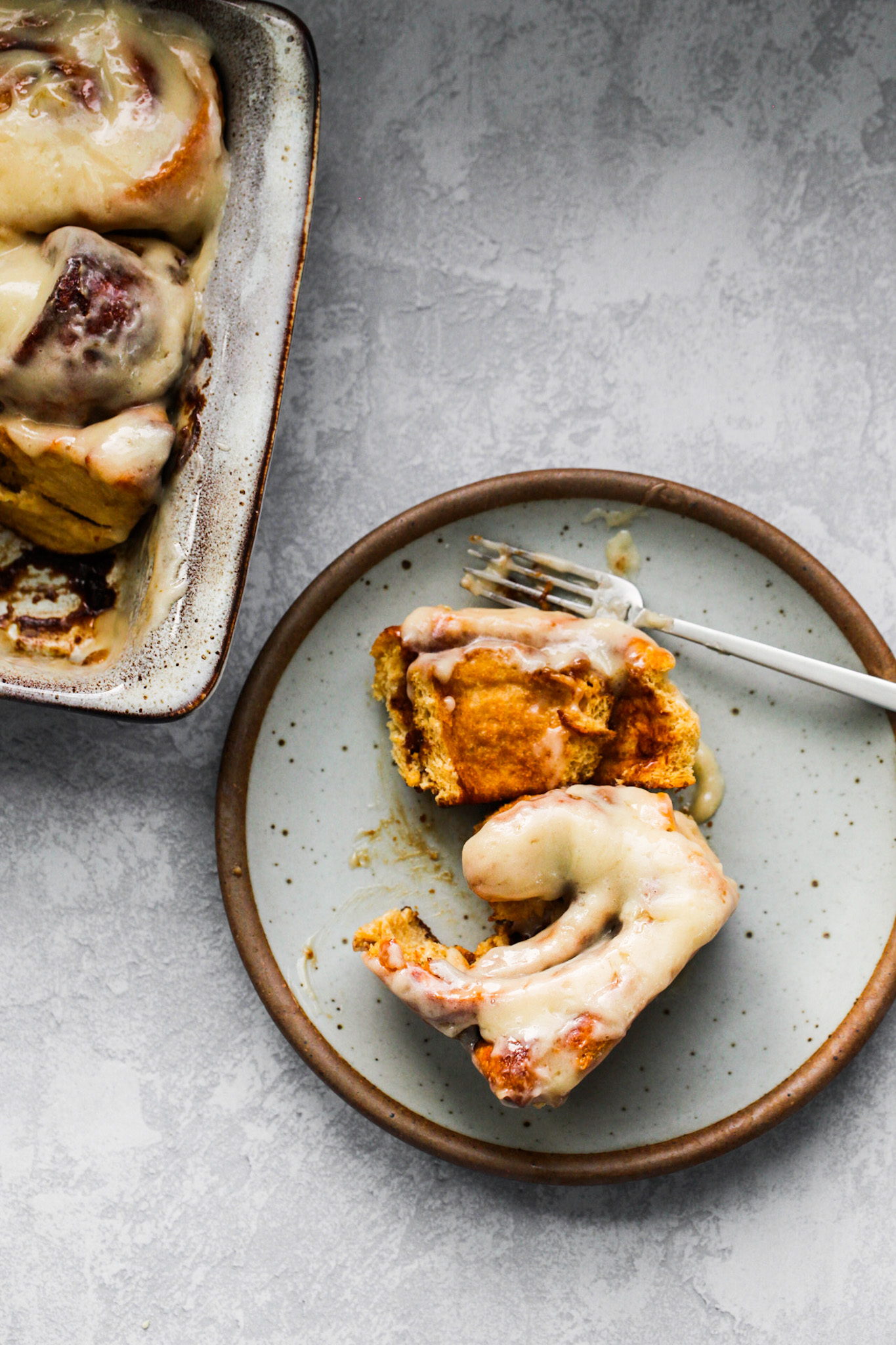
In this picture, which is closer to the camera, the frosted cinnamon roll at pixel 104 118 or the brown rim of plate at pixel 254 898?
the frosted cinnamon roll at pixel 104 118

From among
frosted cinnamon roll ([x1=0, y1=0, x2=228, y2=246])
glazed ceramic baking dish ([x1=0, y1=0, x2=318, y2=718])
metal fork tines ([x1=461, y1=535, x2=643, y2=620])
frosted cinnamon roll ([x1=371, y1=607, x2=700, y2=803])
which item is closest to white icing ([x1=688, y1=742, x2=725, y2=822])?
frosted cinnamon roll ([x1=371, y1=607, x2=700, y2=803])

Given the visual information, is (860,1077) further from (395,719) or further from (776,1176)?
(395,719)

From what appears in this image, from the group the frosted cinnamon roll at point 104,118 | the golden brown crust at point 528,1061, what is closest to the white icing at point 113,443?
the frosted cinnamon roll at point 104,118

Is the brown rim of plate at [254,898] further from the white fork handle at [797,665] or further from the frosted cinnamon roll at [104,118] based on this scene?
the frosted cinnamon roll at [104,118]

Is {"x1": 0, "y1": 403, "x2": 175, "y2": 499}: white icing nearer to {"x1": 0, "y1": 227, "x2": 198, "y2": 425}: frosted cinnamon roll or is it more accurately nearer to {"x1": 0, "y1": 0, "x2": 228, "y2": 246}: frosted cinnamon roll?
{"x1": 0, "y1": 227, "x2": 198, "y2": 425}: frosted cinnamon roll

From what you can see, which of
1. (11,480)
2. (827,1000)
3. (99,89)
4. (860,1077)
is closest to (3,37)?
(99,89)

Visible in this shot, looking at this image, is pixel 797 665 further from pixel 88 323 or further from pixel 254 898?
pixel 88 323
